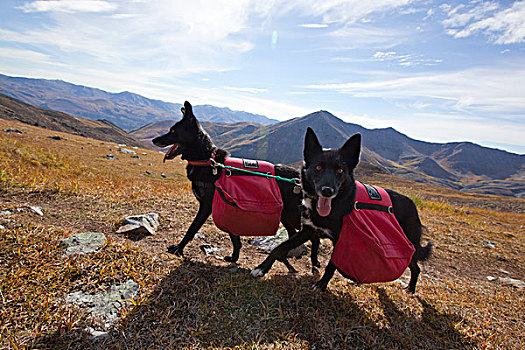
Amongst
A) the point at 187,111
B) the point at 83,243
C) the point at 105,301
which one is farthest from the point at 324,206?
the point at 83,243

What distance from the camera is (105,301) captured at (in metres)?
3.85

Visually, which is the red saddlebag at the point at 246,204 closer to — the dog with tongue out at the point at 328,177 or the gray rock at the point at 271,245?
the dog with tongue out at the point at 328,177

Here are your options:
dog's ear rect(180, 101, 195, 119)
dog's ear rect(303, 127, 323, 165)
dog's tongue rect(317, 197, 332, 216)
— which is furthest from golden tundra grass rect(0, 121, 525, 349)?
dog's ear rect(180, 101, 195, 119)

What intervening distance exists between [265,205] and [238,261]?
1.78 metres

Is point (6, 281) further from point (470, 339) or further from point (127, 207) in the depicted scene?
point (470, 339)

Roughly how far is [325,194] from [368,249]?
1333mm

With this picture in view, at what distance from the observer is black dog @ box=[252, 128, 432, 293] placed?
15.3 feet

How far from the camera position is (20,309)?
3.41 m

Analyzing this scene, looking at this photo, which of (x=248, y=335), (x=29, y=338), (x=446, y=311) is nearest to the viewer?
(x=29, y=338)

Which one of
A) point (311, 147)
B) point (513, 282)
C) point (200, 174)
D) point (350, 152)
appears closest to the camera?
point (350, 152)

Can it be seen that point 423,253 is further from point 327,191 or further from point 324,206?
point 327,191

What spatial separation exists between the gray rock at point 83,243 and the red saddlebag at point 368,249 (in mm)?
4734

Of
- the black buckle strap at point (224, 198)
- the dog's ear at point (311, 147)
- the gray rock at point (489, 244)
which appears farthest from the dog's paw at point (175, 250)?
the gray rock at point (489, 244)

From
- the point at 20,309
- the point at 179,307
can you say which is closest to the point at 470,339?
the point at 179,307
